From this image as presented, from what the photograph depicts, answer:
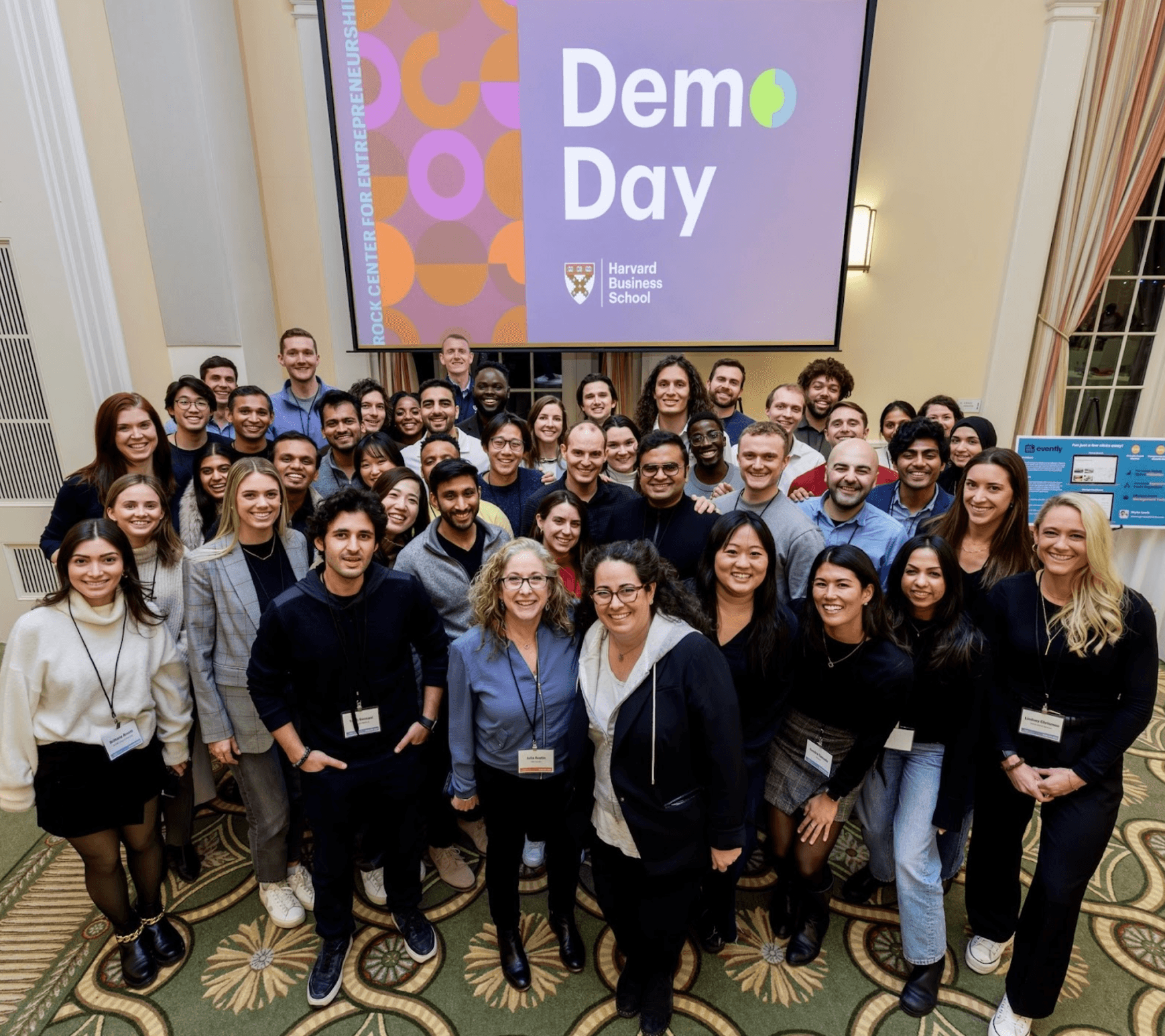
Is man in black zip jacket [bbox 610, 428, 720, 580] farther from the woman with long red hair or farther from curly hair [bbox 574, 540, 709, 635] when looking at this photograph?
the woman with long red hair

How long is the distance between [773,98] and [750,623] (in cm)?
449

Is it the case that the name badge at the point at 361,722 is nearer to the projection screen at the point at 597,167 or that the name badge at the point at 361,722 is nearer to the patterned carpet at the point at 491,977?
the patterned carpet at the point at 491,977

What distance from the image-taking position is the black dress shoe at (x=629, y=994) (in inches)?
88.4

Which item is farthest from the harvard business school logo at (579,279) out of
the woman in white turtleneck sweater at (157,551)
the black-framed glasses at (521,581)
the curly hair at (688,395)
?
the black-framed glasses at (521,581)

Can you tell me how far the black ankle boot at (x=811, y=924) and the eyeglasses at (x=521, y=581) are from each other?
1.52 m

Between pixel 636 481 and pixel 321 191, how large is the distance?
3915mm

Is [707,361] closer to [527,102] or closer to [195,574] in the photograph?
[527,102]

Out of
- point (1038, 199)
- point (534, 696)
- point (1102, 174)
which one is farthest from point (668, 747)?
point (1102, 174)

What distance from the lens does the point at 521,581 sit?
1.99m

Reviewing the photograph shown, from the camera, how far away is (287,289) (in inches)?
215

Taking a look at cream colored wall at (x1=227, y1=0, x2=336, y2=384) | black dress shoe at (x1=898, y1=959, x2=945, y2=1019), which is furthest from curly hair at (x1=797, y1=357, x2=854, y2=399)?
cream colored wall at (x1=227, y1=0, x2=336, y2=384)

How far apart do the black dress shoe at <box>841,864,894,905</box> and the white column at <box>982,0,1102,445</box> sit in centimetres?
438

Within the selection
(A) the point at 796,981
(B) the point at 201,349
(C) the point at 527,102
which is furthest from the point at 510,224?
(A) the point at 796,981

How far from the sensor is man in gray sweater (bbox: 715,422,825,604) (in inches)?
103
